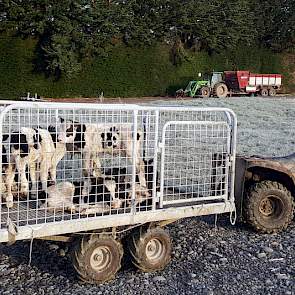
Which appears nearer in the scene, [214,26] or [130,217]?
[130,217]

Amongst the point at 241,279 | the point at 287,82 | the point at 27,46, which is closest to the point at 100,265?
the point at 241,279

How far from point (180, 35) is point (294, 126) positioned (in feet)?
82.1

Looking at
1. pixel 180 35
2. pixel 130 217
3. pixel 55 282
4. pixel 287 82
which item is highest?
pixel 180 35

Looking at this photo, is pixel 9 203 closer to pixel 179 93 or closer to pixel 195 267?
pixel 195 267

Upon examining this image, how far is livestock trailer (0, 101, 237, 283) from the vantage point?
4.40 m

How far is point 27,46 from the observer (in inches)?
1310

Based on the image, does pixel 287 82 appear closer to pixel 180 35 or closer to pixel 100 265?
pixel 180 35

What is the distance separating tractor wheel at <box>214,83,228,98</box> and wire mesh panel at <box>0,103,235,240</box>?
28.4 m

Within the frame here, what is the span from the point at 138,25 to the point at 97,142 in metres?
33.9

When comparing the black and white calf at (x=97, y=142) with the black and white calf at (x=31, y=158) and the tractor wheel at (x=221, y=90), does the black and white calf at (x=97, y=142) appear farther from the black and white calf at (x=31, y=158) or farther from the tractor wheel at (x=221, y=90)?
the tractor wheel at (x=221, y=90)

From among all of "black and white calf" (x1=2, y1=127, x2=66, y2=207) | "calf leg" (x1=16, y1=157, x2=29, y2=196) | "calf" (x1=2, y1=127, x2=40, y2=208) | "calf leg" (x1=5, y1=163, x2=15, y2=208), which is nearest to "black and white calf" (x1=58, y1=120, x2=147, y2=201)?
"black and white calf" (x1=2, y1=127, x2=66, y2=207)

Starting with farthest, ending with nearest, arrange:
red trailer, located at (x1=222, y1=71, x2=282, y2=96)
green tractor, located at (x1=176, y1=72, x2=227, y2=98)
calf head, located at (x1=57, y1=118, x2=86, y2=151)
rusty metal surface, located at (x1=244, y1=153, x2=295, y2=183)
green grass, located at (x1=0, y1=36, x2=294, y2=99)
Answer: red trailer, located at (x1=222, y1=71, x2=282, y2=96) < green tractor, located at (x1=176, y1=72, x2=227, y2=98) < green grass, located at (x1=0, y1=36, x2=294, y2=99) < rusty metal surface, located at (x1=244, y1=153, x2=295, y2=183) < calf head, located at (x1=57, y1=118, x2=86, y2=151)

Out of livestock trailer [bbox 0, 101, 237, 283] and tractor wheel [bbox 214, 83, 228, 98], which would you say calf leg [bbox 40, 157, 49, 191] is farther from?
tractor wheel [bbox 214, 83, 228, 98]

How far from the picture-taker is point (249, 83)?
1372 inches
